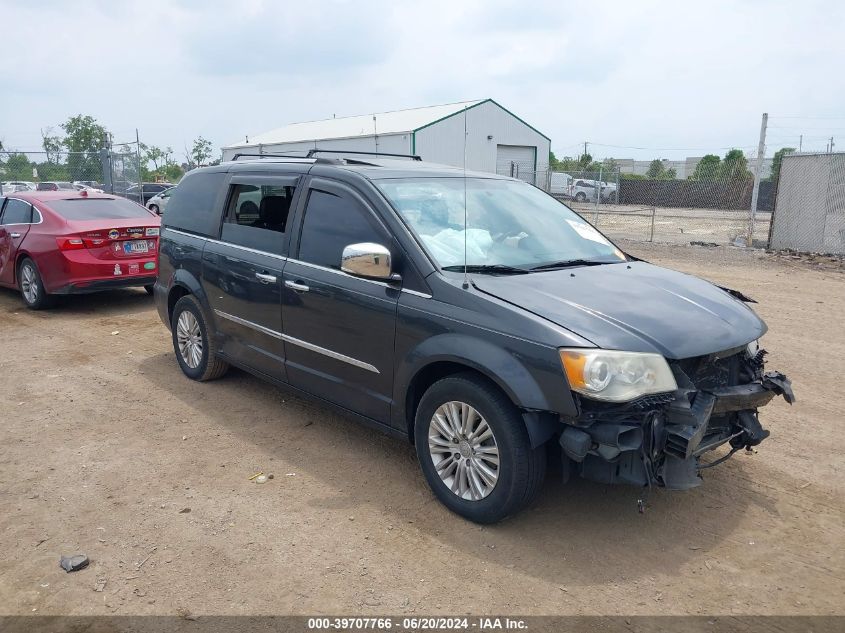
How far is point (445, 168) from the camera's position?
5152 mm

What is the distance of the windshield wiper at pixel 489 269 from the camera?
394 centimetres

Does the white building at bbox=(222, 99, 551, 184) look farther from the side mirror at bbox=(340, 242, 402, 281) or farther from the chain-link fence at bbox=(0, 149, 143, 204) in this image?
the side mirror at bbox=(340, 242, 402, 281)

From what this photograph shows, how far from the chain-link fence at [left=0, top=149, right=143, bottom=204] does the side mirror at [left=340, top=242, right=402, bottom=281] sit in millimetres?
17960

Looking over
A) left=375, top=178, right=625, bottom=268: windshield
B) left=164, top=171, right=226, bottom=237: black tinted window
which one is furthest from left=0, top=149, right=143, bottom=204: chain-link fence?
left=375, top=178, right=625, bottom=268: windshield

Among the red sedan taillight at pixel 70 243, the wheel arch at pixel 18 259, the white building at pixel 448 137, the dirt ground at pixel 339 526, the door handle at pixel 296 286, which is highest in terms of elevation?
the white building at pixel 448 137

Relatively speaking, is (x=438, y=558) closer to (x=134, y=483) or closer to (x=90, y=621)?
(x=90, y=621)

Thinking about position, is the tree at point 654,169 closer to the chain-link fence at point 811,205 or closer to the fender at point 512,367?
the chain-link fence at point 811,205

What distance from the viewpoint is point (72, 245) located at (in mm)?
8570

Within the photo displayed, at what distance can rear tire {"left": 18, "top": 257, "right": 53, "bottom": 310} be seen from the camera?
29.3 feet

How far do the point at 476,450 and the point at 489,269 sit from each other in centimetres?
107

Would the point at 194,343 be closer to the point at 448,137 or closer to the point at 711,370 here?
the point at 711,370

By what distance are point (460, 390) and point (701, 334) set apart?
4.21 feet

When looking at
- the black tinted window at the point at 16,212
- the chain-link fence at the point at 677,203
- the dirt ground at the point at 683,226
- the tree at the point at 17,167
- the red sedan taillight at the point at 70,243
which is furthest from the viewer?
the tree at the point at 17,167

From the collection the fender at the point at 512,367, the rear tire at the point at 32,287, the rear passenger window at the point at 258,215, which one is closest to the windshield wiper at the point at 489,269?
the fender at the point at 512,367
